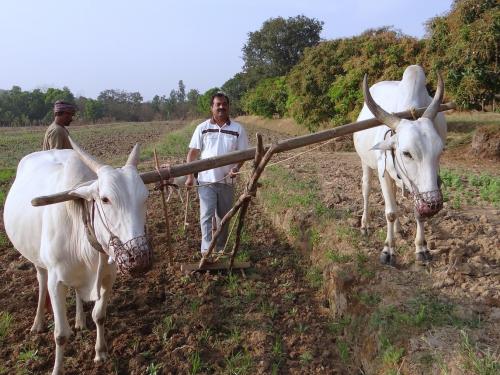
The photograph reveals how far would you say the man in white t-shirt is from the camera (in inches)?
196

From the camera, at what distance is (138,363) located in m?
3.50

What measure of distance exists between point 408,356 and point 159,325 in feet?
6.89

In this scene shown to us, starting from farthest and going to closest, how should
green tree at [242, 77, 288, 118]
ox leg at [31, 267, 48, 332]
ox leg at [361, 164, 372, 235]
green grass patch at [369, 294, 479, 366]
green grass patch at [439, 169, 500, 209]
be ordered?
green tree at [242, 77, 288, 118], green grass patch at [439, 169, 500, 209], ox leg at [361, 164, 372, 235], ox leg at [31, 267, 48, 332], green grass patch at [369, 294, 479, 366]

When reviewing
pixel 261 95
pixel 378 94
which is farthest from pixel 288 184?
pixel 261 95

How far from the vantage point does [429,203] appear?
3.53 meters

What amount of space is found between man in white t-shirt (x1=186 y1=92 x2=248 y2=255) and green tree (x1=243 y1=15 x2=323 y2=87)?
38.3 metres

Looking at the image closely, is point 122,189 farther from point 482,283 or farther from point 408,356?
point 482,283

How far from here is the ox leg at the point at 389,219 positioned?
4.52 meters

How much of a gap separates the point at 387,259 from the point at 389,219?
0.41 meters

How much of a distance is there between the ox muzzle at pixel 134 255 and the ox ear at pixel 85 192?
42 centimetres

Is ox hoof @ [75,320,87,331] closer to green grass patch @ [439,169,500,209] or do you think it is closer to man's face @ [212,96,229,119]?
man's face @ [212,96,229,119]

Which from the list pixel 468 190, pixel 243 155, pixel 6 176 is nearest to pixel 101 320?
pixel 243 155

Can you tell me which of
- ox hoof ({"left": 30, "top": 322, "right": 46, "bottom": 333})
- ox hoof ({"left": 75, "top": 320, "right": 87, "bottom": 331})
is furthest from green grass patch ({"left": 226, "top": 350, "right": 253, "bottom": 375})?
ox hoof ({"left": 30, "top": 322, "right": 46, "bottom": 333})

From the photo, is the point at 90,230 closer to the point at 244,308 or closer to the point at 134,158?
the point at 134,158
